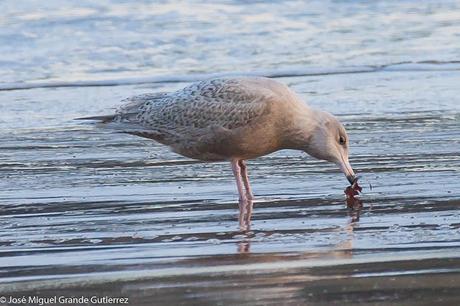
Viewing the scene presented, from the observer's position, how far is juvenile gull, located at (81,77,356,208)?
793 cm

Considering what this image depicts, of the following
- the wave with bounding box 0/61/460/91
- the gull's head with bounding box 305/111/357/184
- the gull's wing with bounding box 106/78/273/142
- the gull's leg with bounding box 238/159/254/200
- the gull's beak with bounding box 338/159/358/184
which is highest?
the gull's wing with bounding box 106/78/273/142

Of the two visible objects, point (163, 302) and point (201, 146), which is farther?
point (201, 146)

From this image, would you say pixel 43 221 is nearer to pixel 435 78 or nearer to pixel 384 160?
pixel 384 160

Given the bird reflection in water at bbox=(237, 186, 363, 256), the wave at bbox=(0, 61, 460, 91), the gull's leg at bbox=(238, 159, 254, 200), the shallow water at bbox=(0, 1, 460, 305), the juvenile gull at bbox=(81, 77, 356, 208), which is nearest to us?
the shallow water at bbox=(0, 1, 460, 305)

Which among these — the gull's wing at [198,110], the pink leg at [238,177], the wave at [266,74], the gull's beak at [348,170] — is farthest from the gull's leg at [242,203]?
the wave at [266,74]

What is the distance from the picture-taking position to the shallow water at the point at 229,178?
5.70 m

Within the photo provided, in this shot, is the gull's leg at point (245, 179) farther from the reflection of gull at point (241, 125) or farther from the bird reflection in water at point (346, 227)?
the bird reflection in water at point (346, 227)

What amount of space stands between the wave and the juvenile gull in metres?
4.27

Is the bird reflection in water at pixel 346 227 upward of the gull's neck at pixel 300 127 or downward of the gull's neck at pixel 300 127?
downward

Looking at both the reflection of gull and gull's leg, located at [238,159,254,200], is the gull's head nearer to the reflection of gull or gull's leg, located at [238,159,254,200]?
the reflection of gull

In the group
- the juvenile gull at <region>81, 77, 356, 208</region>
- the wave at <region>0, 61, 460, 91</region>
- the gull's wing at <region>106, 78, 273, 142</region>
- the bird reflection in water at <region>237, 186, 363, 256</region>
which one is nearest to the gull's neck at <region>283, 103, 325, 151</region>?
the juvenile gull at <region>81, 77, 356, 208</region>

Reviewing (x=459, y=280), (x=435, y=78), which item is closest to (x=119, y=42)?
(x=435, y=78)

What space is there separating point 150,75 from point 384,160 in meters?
4.67

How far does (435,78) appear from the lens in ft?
39.6
